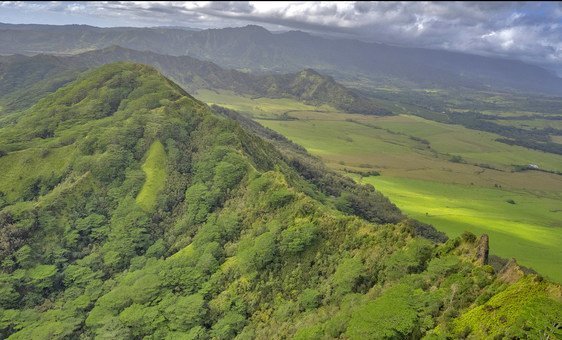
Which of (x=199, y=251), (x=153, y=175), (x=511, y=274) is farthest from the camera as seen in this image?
(x=153, y=175)

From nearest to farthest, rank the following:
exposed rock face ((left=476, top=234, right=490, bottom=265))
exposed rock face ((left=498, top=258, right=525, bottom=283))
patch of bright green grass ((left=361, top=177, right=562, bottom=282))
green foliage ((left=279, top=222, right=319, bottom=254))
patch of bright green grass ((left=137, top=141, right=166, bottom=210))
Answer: exposed rock face ((left=498, top=258, right=525, bottom=283))
exposed rock face ((left=476, top=234, right=490, bottom=265))
green foliage ((left=279, top=222, right=319, bottom=254))
patch of bright green grass ((left=137, top=141, right=166, bottom=210))
patch of bright green grass ((left=361, top=177, right=562, bottom=282))

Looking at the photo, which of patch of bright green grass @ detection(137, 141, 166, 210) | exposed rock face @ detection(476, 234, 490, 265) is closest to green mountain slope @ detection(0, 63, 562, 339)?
exposed rock face @ detection(476, 234, 490, 265)

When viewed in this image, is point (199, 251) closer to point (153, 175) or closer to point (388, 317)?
point (153, 175)

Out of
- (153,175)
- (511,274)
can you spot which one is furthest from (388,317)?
(153,175)

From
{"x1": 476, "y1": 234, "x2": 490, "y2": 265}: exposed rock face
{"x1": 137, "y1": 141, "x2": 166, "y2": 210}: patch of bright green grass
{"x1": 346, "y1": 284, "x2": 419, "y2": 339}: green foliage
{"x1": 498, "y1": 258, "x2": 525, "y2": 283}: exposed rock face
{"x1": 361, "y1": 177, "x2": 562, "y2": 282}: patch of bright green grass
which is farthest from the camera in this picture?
{"x1": 361, "y1": 177, "x2": 562, "y2": 282}: patch of bright green grass

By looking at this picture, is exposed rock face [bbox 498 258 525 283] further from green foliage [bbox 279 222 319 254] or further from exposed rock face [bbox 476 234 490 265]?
green foliage [bbox 279 222 319 254]

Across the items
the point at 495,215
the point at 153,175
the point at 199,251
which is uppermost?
the point at 153,175
